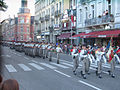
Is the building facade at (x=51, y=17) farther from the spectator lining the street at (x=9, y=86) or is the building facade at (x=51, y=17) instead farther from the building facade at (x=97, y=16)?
the spectator lining the street at (x=9, y=86)

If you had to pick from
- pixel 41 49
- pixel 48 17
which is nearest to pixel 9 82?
pixel 41 49

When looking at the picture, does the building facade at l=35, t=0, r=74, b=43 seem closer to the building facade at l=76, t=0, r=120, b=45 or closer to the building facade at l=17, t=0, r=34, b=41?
the building facade at l=76, t=0, r=120, b=45

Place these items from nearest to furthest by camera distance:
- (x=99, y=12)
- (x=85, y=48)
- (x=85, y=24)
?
1. (x=85, y=48)
2. (x=99, y=12)
3. (x=85, y=24)

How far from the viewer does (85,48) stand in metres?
10.8

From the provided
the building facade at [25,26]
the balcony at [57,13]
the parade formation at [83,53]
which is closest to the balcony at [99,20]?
the parade formation at [83,53]

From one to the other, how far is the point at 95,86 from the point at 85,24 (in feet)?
81.5

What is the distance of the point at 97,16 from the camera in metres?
29.8

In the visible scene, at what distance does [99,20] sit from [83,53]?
1878 cm

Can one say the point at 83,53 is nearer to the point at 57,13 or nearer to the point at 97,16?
the point at 97,16

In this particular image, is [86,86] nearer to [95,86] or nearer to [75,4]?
[95,86]

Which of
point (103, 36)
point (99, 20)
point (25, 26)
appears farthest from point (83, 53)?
point (25, 26)

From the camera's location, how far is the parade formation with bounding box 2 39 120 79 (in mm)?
10742

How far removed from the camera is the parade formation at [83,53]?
A: 10.7 metres

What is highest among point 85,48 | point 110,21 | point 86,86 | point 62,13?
point 62,13
